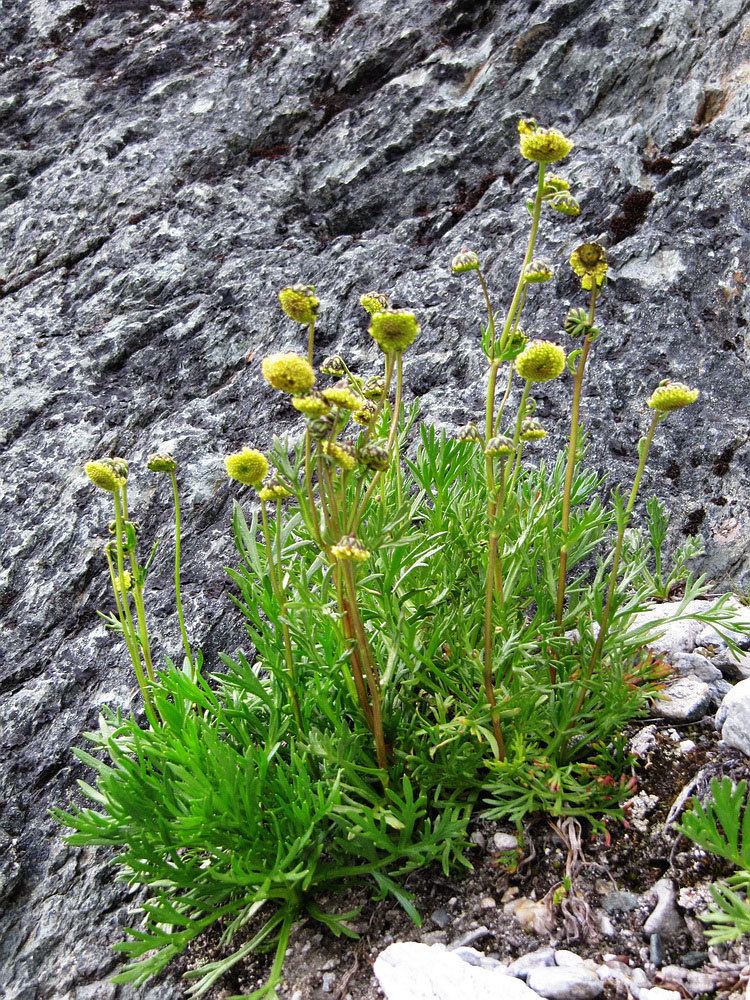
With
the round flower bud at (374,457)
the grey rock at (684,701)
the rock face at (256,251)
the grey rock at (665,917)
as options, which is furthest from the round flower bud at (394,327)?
the rock face at (256,251)

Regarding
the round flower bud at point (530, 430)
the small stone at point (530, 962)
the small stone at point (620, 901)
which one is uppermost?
the round flower bud at point (530, 430)

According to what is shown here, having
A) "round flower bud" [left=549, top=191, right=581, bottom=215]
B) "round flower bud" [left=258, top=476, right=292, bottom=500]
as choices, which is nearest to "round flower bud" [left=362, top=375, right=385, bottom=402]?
"round flower bud" [left=258, top=476, right=292, bottom=500]

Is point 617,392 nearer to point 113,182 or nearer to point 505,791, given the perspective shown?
point 505,791

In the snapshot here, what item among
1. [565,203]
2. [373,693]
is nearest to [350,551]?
[373,693]

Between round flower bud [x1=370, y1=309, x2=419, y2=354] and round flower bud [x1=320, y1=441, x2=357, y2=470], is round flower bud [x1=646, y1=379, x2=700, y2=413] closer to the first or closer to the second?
round flower bud [x1=370, y1=309, x2=419, y2=354]

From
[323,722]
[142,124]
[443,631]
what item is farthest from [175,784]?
[142,124]

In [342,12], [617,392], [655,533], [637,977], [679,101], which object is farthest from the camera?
[342,12]

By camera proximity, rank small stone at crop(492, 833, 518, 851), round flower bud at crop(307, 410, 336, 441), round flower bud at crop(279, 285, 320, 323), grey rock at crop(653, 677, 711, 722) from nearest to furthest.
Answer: round flower bud at crop(307, 410, 336, 441) < round flower bud at crop(279, 285, 320, 323) < small stone at crop(492, 833, 518, 851) < grey rock at crop(653, 677, 711, 722)

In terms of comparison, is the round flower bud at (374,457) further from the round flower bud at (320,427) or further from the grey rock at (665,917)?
the grey rock at (665,917)
